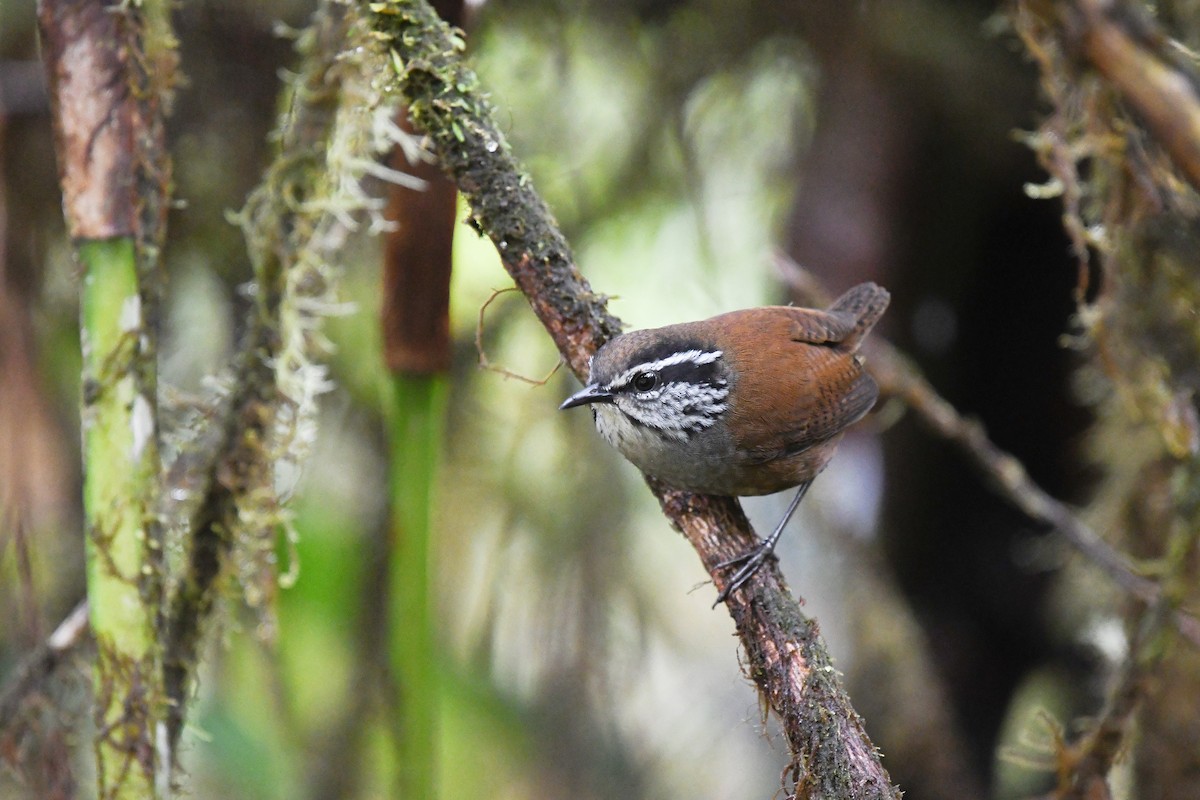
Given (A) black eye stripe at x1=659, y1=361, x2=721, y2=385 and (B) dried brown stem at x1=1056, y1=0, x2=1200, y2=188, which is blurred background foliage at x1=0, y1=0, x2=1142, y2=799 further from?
(B) dried brown stem at x1=1056, y1=0, x2=1200, y2=188

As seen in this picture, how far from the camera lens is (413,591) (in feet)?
7.72

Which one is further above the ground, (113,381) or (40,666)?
(113,381)

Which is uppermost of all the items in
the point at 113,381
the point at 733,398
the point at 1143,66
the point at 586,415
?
the point at 1143,66

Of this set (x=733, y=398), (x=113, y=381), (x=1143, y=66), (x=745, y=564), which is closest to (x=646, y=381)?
(x=733, y=398)

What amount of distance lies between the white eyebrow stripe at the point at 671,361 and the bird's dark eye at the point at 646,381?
0.02m

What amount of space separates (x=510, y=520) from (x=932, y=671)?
5.47ft

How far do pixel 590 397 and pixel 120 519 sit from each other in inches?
41.3

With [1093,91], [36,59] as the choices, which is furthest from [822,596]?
[36,59]

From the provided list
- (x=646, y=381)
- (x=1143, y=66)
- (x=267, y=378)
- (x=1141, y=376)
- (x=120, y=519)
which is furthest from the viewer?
(x=1141, y=376)

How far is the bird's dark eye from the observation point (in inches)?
100

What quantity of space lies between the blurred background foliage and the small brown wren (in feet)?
3.41

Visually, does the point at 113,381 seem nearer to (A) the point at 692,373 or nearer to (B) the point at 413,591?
(B) the point at 413,591

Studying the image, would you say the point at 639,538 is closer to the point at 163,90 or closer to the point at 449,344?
the point at 449,344

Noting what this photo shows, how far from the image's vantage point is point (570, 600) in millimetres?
3771
